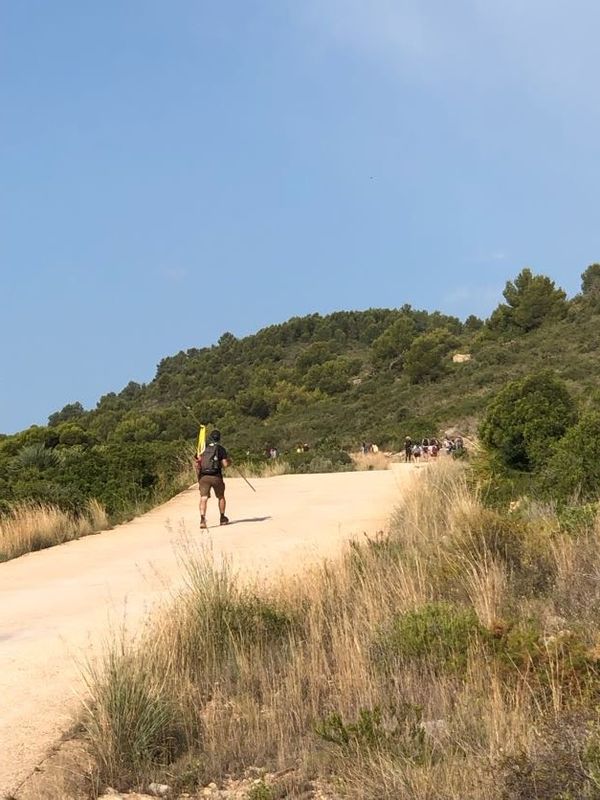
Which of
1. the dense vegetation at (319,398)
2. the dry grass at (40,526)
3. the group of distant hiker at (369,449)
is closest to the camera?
the dry grass at (40,526)

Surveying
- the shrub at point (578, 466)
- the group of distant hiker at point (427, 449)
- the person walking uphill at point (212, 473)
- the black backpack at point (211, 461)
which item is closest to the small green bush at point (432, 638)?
the shrub at point (578, 466)

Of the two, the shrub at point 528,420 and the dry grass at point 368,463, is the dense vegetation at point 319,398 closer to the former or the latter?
the shrub at point 528,420

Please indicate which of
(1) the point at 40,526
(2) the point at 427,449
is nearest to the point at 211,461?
(1) the point at 40,526

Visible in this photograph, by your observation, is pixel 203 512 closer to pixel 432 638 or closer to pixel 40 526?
pixel 40 526

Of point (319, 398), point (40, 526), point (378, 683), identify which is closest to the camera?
point (378, 683)

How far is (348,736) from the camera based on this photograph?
3.82 m

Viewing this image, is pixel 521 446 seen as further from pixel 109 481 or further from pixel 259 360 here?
pixel 259 360

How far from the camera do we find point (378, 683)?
456 cm

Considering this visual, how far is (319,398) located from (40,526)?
61.3 metres

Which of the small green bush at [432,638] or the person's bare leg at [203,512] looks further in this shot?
the person's bare leg at [203,512]

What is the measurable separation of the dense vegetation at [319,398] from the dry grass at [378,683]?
4000 millimetres

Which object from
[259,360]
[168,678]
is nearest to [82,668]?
[168,678]

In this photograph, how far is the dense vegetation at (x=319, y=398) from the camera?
16.5m

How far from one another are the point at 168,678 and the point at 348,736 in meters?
1.40
